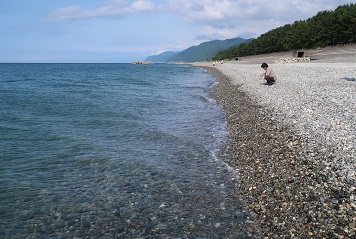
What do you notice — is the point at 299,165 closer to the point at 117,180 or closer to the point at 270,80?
the point at 117,180

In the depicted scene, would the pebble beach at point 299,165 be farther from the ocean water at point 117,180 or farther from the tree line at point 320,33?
the tree line at point 320,33

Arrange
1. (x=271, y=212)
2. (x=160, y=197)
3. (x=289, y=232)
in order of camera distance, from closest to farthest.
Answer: (x=289, y=232), (x=271, y=212), (x=160, y=197)

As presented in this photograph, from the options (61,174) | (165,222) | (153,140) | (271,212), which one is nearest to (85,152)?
(61,174)

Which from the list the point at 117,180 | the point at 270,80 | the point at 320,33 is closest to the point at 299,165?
the point at 117,180

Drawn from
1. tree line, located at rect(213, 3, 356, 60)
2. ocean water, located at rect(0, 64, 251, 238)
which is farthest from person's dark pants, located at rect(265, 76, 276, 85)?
tree line, located at rect(213, 3, 356, 60)

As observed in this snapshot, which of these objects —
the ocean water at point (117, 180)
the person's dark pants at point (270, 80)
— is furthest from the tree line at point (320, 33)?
the ocean water at point (117, 180)

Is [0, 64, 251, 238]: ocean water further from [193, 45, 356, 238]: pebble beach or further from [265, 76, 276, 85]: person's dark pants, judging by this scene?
[265, 76, 276, 85]: person's dark pants

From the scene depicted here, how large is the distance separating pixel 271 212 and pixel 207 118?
12.7m

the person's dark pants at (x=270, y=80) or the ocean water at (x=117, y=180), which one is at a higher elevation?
the person's dark pants at (x=270, y=80)

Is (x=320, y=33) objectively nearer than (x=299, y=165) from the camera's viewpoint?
No

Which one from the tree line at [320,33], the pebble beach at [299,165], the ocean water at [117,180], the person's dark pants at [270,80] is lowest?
the ocean water at [117,180]

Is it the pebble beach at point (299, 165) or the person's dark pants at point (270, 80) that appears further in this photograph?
the person's dark pants at point (270, 80)

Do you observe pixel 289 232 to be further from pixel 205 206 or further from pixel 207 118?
pixel 207 118

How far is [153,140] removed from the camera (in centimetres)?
1503
